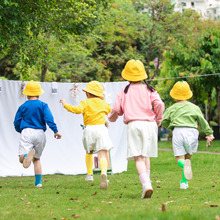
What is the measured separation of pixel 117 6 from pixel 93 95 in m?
22.0

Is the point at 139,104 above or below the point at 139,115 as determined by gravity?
above

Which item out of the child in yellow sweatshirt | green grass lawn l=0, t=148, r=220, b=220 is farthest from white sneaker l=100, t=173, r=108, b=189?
the child in yellow sweatshirt

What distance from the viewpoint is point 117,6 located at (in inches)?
1157

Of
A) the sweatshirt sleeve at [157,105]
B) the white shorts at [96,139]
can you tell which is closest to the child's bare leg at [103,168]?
the white shorts at [96,139]

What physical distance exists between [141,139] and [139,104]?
19.5 inches

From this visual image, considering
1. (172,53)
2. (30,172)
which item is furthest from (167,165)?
(172,53)

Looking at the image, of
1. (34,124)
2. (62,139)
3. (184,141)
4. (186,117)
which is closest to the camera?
(184,141)

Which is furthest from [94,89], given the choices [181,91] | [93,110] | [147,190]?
[147,190]

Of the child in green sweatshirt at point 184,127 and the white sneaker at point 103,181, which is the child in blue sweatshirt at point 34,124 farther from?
the child in green sweatshirt at point 184,127

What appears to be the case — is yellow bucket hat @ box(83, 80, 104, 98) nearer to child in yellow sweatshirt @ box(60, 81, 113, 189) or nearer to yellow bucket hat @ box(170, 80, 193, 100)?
child in yellow sweatshirt @ box(60, 81, 113, 189)

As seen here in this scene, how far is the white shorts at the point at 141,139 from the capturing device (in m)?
6.39

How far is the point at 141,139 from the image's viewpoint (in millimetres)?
6469

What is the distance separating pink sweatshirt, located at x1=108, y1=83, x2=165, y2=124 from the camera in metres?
6.53

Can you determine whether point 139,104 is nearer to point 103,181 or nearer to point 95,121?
point 103,181
